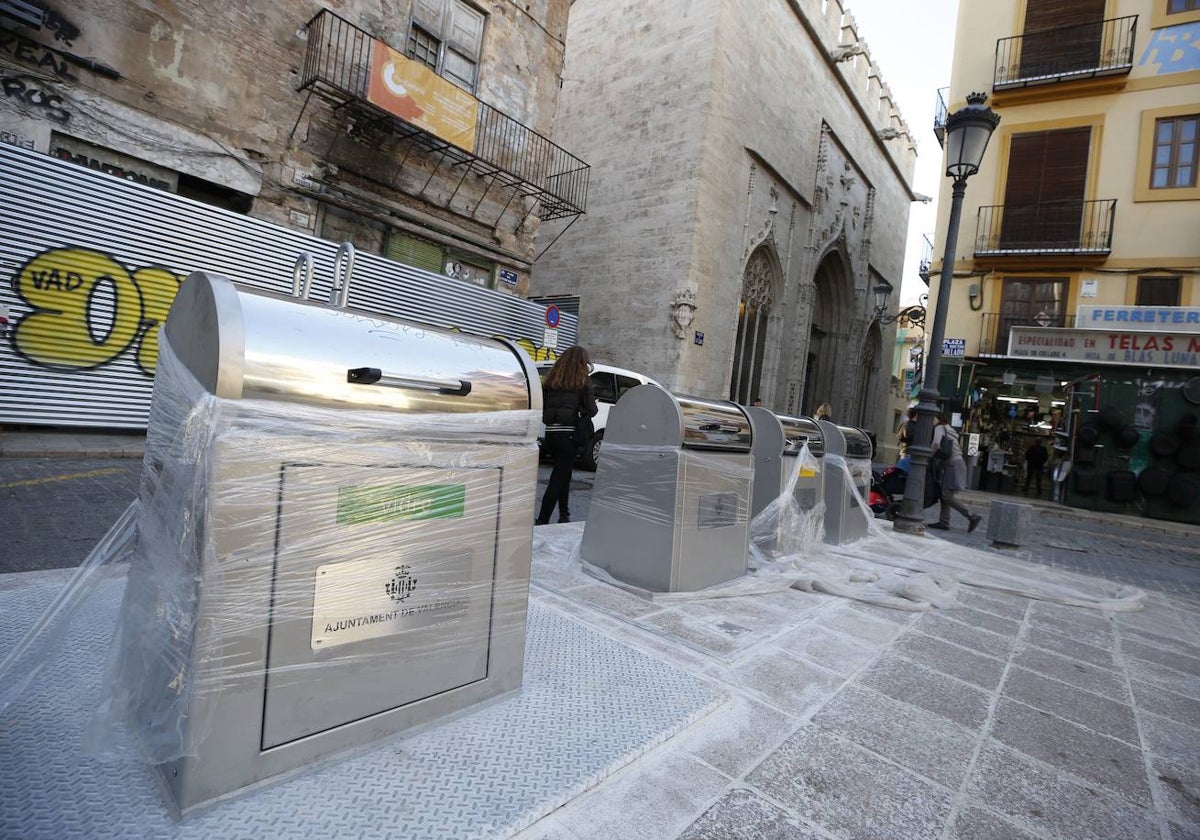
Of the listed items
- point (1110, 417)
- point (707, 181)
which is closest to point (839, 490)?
point (707, 181)

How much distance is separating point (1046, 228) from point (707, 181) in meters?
9.03

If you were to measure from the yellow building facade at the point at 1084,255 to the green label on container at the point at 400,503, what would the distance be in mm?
17385

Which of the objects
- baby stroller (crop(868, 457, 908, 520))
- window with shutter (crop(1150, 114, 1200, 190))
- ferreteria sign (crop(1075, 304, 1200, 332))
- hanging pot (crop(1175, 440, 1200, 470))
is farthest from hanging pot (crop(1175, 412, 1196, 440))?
baby stroller (crop(868, 457, 908, 520))

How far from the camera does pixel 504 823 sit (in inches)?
59.4

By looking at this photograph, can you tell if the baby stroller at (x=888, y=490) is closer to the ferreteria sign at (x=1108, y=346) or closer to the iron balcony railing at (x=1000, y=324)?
the ferreteria sign at (x=1108, y=346)

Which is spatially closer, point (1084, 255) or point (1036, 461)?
point (1084, 255)

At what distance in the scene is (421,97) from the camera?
1046 cm

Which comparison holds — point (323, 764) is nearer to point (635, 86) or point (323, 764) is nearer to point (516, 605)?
point (516, 605)

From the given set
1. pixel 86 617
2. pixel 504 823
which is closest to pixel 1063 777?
pixel 504 823

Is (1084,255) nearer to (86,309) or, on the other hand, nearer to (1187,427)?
(1187,427)

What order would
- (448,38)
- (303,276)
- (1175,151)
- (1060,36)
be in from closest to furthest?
(303,276) → (448,38) → (1175,151) → (1060,36)

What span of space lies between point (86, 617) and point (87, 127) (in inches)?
326

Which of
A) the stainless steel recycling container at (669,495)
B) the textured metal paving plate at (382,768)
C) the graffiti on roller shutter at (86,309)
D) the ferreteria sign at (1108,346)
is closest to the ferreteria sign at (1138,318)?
the ferreteria sign at (1108,346)

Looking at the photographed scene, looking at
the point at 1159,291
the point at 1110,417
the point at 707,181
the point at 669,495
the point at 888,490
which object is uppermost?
the point at 707,181
